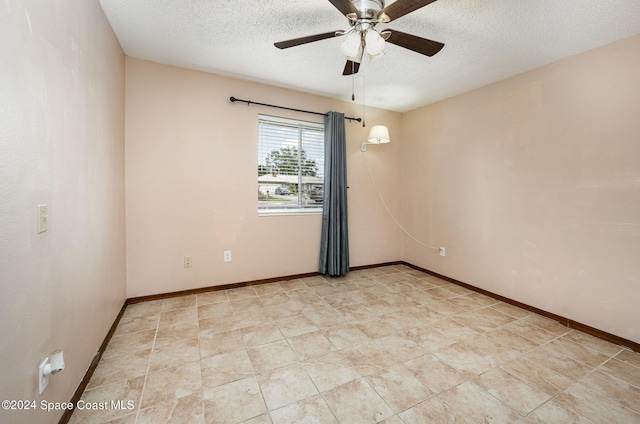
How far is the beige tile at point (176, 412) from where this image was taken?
1340 millimetres

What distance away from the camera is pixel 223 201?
305cm

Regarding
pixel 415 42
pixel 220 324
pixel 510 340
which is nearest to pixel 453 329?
pixel 510 340

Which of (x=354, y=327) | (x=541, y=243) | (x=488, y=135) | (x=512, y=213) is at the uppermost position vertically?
(x=488, y=135)

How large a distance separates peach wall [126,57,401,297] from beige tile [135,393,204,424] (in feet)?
5.35

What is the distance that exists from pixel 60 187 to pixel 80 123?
0.48m

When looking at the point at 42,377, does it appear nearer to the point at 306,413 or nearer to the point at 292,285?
the point at 306,413

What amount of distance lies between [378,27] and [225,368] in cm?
264

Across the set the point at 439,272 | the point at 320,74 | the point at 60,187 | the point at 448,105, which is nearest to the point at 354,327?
the point at 439,272

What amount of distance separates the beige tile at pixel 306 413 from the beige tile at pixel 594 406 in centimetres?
135

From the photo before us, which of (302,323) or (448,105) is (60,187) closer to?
(302,323)

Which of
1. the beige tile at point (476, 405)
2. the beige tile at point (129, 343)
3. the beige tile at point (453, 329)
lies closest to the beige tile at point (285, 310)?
the beige tile at point (129, 343)

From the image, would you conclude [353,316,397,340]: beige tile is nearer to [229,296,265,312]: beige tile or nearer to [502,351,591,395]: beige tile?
[502,351,591,395]: beige tile

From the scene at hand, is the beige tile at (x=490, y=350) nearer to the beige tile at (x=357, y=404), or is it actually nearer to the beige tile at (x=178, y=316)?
the beige tile at (x=357, y=404)

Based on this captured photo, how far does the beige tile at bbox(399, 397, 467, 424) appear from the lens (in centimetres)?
137
